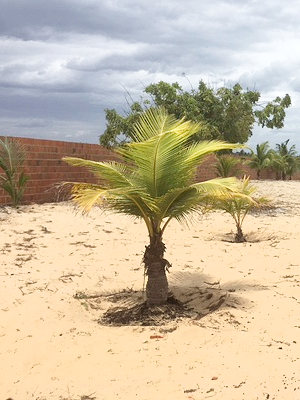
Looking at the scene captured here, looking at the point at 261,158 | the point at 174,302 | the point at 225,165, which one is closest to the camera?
the point at 174,302

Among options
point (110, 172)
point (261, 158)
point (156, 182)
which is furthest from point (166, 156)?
point (261, 158)

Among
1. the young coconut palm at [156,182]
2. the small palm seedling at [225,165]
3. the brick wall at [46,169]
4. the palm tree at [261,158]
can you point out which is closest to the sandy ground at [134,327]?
the young coconut palm at [156,182]

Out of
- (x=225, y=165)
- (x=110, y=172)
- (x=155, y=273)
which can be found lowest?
(x=155, y=273)

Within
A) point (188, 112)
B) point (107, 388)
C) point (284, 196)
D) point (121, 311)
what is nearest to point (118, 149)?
point (121, 311)

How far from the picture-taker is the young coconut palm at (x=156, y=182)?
5.34 metres

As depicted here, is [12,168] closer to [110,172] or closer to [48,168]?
[48,168]

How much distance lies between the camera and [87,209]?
15.3 ft

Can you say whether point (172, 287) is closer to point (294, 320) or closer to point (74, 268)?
point (74, 268)

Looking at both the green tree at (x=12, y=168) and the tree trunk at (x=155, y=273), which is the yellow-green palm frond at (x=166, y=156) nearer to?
the tree trunk at (x=155, y=273)

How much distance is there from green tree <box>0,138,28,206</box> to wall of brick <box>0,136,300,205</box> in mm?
199

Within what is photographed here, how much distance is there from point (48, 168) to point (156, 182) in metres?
7.44

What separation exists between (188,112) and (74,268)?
20.7 m

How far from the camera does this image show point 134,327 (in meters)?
5.22

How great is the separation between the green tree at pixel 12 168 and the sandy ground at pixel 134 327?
0.99 meters
